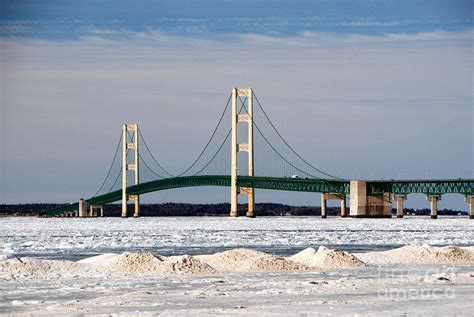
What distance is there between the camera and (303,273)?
21188 millimetres

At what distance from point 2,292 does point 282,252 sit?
42.6 ft

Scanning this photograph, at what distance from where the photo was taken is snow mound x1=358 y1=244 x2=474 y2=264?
81.7ft

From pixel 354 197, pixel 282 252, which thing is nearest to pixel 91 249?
pixel 282 252

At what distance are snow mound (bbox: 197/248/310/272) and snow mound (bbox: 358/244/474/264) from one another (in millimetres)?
3239

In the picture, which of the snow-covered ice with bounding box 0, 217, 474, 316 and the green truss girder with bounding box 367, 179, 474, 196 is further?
the green truss girder with bounding box 367, 179, 474, 196

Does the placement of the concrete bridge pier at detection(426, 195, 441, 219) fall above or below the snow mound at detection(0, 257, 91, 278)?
above

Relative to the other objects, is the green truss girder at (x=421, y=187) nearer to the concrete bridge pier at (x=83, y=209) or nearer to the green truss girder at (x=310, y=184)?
the green truss girder at (x=310, y=184)

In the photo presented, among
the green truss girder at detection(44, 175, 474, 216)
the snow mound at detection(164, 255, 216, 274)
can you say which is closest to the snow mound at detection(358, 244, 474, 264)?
the snow mound at detection(164, 255, 216, 274)

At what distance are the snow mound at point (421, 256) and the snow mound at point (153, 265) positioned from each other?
5.26 meters

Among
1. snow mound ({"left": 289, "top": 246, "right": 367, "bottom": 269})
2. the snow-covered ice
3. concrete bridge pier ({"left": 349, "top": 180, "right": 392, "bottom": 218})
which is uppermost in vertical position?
concrete bridge pier ({"left": 349, "top": 180, "right": 392, "bottom": 218})

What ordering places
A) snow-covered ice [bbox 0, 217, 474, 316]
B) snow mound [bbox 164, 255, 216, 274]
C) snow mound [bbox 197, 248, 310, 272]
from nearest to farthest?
snow-covered ice [bbox 0, 217, 474, 316] → snow mound [bbox 164, 255, 216, 274] → snow mound [bbox 197, 248, 310, 272]

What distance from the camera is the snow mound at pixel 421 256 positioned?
24.9 meters

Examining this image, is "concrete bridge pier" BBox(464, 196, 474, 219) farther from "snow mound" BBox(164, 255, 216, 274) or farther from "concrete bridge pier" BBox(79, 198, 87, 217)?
"snow mound" BBox(164, 255, 216, 274)

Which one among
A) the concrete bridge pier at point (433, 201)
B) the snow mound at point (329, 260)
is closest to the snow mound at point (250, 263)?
the snow mound at point (329, 260)
